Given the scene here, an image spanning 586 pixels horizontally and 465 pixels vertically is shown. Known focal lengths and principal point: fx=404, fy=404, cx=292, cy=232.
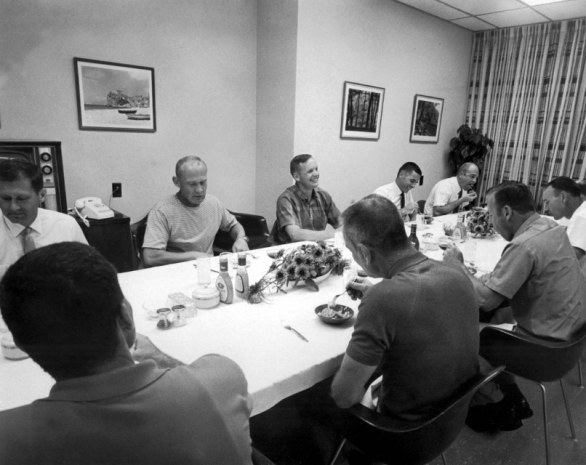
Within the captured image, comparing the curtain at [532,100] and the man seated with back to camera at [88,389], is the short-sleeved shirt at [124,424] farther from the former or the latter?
the curtain at [532,100]

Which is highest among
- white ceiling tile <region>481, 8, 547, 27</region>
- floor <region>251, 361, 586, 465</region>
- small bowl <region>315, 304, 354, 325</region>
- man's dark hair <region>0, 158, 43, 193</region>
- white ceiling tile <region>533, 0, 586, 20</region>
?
white ceiling tile <region>481, 8, 547, 27</region>

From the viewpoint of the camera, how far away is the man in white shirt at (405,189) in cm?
383

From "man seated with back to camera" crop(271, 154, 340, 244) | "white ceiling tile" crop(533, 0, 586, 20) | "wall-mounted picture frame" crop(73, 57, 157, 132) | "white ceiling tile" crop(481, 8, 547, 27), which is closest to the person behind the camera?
"man seated with back to camera" crop(271, 154, 340, 244)

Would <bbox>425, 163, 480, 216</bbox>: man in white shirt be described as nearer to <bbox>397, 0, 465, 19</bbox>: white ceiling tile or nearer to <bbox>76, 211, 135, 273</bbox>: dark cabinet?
<bbox>397, 0, 465, 19</bbox>: white ceiling tile

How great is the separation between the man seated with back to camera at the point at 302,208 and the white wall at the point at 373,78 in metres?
0.90

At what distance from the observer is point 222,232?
337 cm

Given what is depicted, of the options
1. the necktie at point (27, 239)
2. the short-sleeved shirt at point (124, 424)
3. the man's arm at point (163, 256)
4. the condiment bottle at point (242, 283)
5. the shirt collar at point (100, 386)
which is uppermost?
the shirt collar at point (100, 386)

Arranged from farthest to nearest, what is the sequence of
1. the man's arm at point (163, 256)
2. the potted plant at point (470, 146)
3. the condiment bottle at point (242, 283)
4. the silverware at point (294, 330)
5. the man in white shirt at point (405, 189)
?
1. the potted plant at point (470, 146)
2. the man in white shirt at point (405, 189)
3. the man's arm at point (163, 256)
4. the condiment bottle at point (242, 283)
5. the silverware at point (294, 330)

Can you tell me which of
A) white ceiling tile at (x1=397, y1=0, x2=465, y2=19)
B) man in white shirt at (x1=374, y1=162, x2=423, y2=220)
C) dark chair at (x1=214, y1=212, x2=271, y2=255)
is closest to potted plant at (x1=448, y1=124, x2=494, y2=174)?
white ceiling tile at (x1=397, y1=0, x2=465, y2=19)

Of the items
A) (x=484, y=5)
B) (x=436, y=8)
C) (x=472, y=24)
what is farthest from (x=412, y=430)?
(x=472, y=24)

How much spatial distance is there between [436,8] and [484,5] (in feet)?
1.77

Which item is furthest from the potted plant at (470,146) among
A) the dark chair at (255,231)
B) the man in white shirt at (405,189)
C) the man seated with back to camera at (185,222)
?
the man seated with back to camera at (185,222)

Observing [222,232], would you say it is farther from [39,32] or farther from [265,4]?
[265,4]

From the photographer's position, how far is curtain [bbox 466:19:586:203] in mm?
5020
